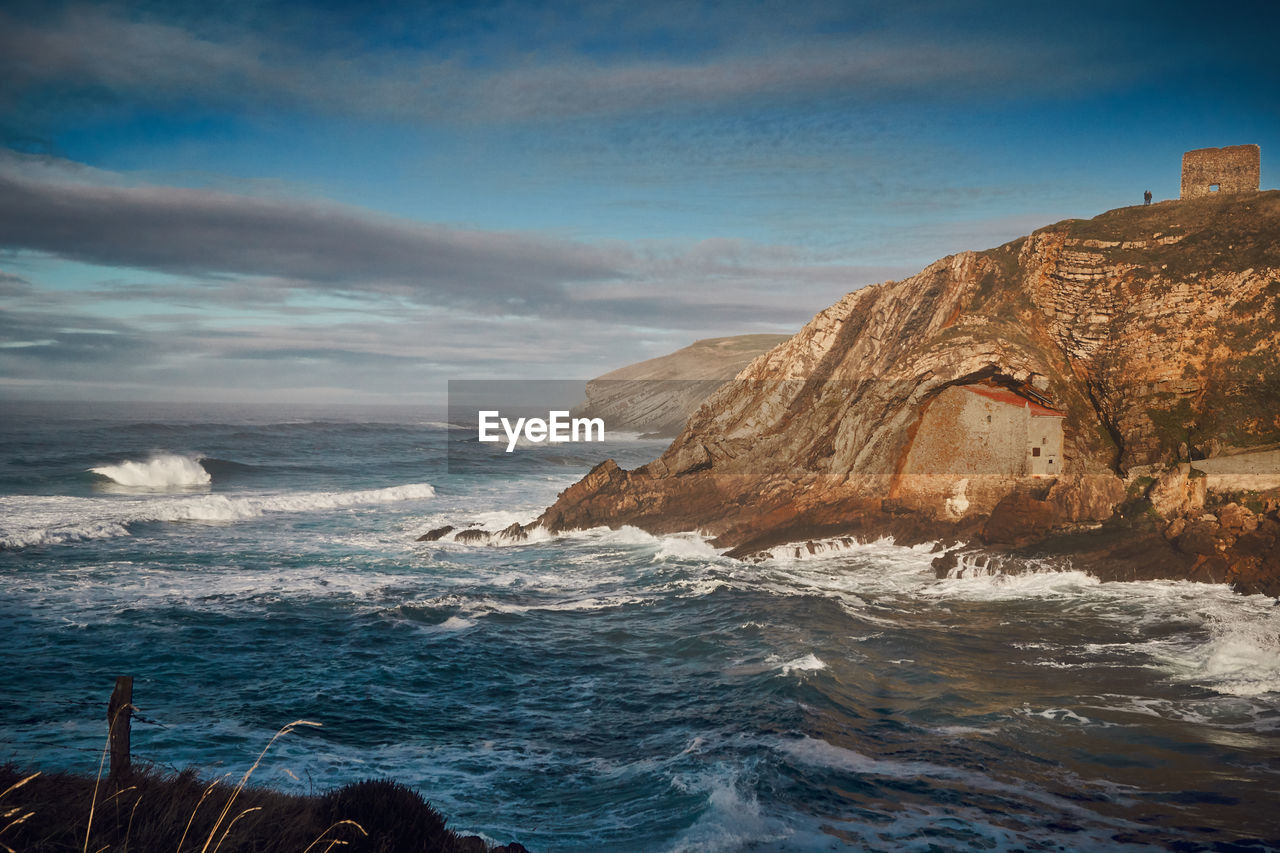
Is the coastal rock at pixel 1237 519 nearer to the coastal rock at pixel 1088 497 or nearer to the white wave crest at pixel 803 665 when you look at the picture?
the coastal rock at pixel 1088 497

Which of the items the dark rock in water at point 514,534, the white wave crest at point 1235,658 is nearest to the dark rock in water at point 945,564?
the white wave crest at point 1235,658

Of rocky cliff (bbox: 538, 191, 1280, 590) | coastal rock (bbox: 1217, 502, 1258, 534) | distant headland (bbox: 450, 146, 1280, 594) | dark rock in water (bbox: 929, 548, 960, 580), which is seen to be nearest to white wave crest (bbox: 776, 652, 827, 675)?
dark rock in water (bbox: 929, 548, 960, 580)

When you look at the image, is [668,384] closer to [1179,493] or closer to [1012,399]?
[1012,399]

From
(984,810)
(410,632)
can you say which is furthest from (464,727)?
(984,810)

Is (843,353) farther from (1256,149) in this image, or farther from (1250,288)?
(1256,149)

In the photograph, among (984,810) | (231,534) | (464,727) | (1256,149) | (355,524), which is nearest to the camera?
(984,810)

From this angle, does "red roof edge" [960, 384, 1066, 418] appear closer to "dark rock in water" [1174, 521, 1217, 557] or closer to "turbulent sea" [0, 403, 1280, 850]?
"dark rock in water" [1174, 521, 1217, 557]

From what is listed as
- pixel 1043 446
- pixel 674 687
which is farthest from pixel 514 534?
pixel 1043 446

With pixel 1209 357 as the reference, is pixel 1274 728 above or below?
below
